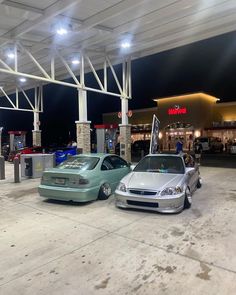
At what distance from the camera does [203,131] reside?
32250 mm

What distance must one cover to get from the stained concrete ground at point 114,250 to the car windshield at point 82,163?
3.27ft

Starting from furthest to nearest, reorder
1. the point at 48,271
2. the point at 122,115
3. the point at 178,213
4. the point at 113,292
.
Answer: the point at 122,115 → the point at 178,213 → the point at 48,271 → the point at 113,292

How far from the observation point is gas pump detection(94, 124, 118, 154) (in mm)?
18484

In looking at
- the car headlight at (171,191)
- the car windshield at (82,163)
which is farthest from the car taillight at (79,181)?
the car headlight at (171,191)

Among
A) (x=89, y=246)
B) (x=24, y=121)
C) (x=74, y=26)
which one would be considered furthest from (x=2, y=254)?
(x=24, y=121)

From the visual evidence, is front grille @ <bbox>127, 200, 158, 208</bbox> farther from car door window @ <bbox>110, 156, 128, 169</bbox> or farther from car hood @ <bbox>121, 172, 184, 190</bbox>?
car door window @ <bbox>110, 156, 128, 169</bbox>

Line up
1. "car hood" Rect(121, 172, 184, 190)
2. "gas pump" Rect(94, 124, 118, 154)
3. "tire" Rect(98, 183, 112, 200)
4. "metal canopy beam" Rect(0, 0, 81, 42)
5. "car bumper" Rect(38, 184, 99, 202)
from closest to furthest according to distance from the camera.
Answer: "car hood" Rect(121, 172, 184, 190) → "car bumper" Rect(38, 184, 99, 202) → "tire" Rect(98, 183, 112, 200) → "metal canopy beam" Rect(0, 0, 81, 42) → "gas pump" Rect(94, 124, 118, 154)

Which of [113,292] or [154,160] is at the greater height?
[154,160]


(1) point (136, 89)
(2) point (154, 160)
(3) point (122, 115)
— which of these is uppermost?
(1) point (136, 89)

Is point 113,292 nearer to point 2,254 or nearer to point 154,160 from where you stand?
point 2,254

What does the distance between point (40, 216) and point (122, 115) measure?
38.1ft

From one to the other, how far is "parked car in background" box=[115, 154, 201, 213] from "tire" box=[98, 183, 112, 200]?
2.85ft

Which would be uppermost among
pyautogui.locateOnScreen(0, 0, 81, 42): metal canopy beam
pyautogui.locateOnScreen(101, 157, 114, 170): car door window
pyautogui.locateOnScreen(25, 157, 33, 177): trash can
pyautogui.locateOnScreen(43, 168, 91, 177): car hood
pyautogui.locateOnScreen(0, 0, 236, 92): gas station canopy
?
pyautogui.locateOnScreen(0, 0, 236, 92): gas station canopy

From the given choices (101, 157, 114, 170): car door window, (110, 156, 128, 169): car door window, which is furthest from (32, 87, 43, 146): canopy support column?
(101, 157, 114, 170): car door window
